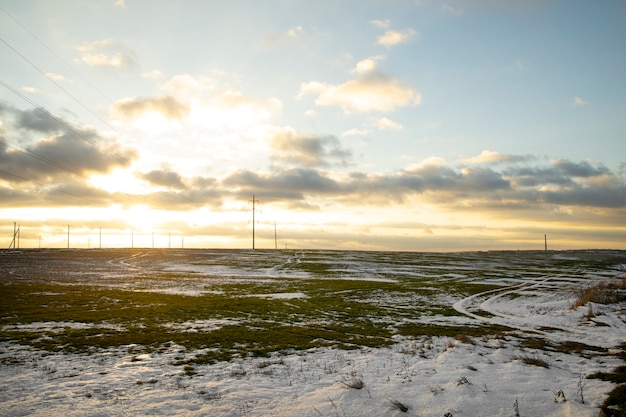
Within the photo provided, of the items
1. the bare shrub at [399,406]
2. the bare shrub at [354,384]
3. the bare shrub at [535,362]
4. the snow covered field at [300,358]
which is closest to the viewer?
the bare shrub at [399,406]

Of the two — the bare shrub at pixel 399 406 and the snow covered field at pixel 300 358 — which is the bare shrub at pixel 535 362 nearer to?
the snow covered field at pixel 300 358

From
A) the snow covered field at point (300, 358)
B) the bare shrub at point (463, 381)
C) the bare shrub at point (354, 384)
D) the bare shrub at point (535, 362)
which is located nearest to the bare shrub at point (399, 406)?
the snow covered field at point (300, 358)

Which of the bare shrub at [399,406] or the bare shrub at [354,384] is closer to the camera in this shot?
the bare shrub at [399,406]

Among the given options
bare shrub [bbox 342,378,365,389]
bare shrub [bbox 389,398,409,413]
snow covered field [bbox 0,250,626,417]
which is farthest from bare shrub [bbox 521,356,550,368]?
bare shrub [bbox 342,378,365,389]

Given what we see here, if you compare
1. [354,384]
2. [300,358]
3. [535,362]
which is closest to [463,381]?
[354,384]

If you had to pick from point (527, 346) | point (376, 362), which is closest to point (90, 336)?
point (376, 362)

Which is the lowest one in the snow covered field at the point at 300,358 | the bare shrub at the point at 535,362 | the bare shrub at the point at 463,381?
the snow covered field at the point at 300,358

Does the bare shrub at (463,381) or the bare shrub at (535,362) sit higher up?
the bare shrub at (463,381)

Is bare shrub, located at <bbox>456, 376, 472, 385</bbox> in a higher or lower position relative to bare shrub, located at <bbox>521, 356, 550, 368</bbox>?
higher

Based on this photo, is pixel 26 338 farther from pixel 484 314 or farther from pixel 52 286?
pixel 484 314

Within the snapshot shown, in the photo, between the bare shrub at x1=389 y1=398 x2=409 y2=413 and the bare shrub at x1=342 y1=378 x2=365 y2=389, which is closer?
the bare shrub at x1=389 y1=398 x2=409 y2=413

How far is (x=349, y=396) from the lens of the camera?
13109 millimetres

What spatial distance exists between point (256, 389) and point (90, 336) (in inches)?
523

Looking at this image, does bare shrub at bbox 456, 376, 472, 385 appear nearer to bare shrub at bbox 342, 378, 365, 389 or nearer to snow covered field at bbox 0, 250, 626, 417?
snow covered field at bbox 0, 250, 626, 417
